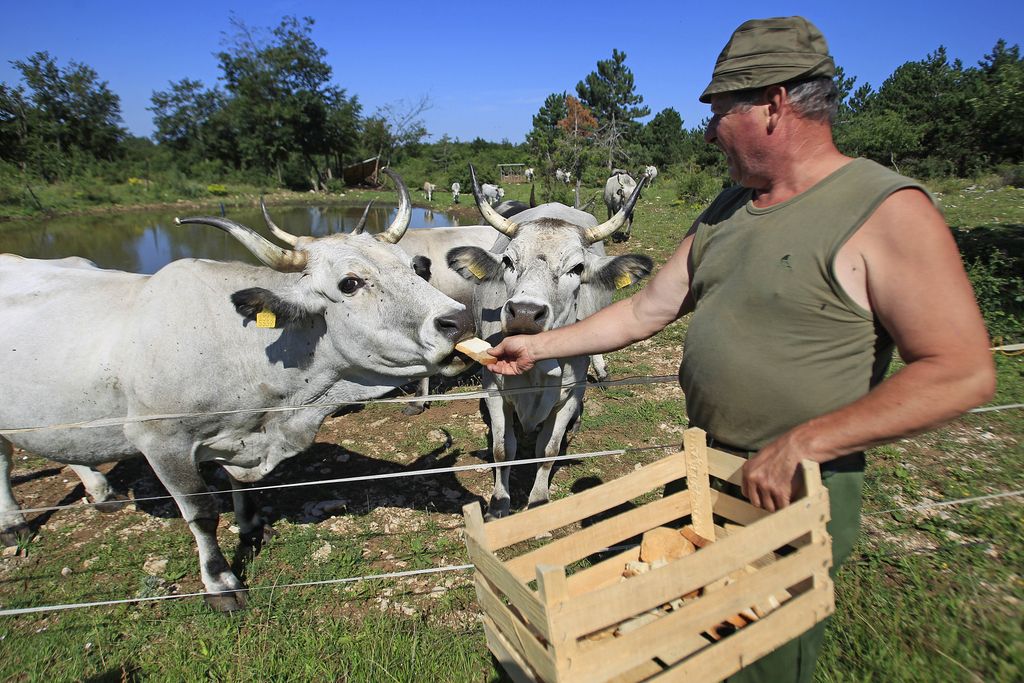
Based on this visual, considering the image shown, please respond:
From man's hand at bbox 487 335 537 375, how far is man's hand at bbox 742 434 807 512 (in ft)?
3.76

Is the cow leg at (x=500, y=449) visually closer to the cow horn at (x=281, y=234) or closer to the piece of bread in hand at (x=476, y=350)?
the piece of bread in hand at (x=476, y=350)

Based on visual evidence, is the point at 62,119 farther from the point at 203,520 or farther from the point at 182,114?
the point at 203,520

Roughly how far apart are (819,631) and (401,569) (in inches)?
103

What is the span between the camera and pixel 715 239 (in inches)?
74.8

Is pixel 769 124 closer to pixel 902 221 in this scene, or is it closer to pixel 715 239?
pixel 715 239

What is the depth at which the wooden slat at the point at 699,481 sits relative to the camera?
1.84 meters

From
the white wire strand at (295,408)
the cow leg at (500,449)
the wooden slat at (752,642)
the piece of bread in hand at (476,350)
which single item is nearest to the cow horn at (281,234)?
the white wire strand at (295,408)

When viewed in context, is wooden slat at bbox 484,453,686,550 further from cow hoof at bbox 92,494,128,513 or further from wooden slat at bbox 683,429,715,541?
cow hoof at bbox 92,494,128,513

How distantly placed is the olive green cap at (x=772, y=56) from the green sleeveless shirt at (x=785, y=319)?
33cm

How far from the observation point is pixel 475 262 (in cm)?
415

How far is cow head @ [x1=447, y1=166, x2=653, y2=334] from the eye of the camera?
3.64m

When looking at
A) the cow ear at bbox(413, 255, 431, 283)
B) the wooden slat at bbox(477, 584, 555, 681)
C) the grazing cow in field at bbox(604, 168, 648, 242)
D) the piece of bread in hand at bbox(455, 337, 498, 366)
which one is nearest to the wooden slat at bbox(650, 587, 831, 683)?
the wooden slat at bbox(477, 584, 555, 681)

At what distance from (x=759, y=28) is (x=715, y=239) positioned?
2.16ft

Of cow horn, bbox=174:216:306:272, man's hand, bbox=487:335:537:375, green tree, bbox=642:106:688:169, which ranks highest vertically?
green tree, bbox=642:106:688:169
